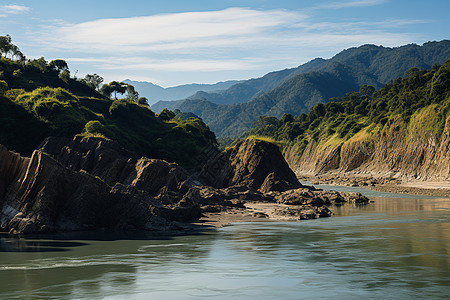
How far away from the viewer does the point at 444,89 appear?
311 feet

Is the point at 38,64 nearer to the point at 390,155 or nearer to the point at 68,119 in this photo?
the point at 68,119

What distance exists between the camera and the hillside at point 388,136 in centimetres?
8838

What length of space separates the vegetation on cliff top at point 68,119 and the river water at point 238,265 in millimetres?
40561

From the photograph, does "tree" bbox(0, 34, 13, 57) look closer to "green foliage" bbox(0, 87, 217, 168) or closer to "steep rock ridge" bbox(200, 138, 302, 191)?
"green foliage" bbox(0, 87, 217, 168)

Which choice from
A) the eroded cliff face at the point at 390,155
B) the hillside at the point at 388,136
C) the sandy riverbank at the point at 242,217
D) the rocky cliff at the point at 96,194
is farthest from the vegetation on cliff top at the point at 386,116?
the sandy riverbank at the point at 242,217

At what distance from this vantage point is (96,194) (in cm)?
3122

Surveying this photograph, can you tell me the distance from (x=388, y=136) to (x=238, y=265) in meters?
94.8

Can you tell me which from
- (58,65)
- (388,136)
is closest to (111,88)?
(58,65)

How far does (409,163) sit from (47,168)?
79049mm

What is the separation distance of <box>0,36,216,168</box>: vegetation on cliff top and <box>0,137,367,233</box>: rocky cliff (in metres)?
20.6

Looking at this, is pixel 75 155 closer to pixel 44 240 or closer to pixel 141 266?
pixel 44 240

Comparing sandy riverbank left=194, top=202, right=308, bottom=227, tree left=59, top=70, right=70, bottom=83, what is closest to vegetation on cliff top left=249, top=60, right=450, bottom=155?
sandy riverbank left=194, top=202, right=308, bottom=227

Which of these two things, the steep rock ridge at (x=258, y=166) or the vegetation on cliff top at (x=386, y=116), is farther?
the vegetation on cliff top at (x=386, y=116)

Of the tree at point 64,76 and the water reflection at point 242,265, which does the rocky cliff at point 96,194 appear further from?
the tree at point 64,76
